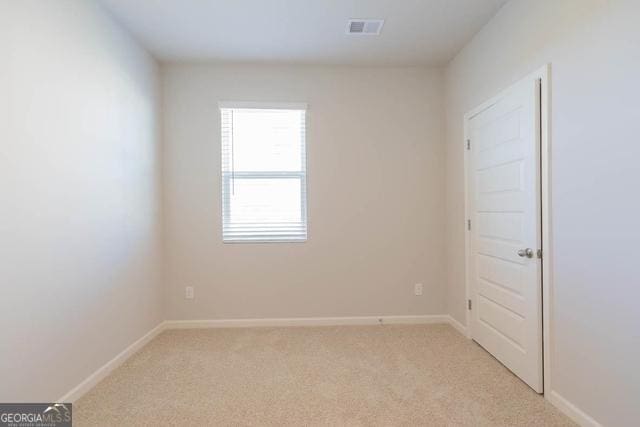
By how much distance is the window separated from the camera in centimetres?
359

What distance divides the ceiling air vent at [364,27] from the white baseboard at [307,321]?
279 cm

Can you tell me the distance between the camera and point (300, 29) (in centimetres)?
288

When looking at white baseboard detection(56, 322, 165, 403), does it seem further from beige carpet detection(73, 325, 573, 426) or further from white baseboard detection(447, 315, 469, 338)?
white baseboard detection(447, 315, 469, 338)

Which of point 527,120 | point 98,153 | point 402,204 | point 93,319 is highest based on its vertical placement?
point 527,120

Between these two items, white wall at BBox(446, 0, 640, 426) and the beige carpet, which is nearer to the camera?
white wall at BBox(446, 0, 640, 426)

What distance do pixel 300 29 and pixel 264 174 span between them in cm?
144

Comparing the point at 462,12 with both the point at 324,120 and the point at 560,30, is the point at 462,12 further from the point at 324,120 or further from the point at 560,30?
the point at 324,120

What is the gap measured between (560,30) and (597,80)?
462 millimetres

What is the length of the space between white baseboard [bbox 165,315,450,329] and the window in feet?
2.83

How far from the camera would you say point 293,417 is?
1.99 metres

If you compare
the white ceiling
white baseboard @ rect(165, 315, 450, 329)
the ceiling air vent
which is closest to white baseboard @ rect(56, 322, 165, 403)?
white baseboard @ rect(165, 315, 450, 329)

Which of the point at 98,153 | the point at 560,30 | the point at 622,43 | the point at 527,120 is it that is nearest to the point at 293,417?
the point at 98,153

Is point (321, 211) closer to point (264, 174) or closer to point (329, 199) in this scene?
point (329, 199)

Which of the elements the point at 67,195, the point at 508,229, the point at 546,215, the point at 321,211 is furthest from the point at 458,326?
the point at 67,195
